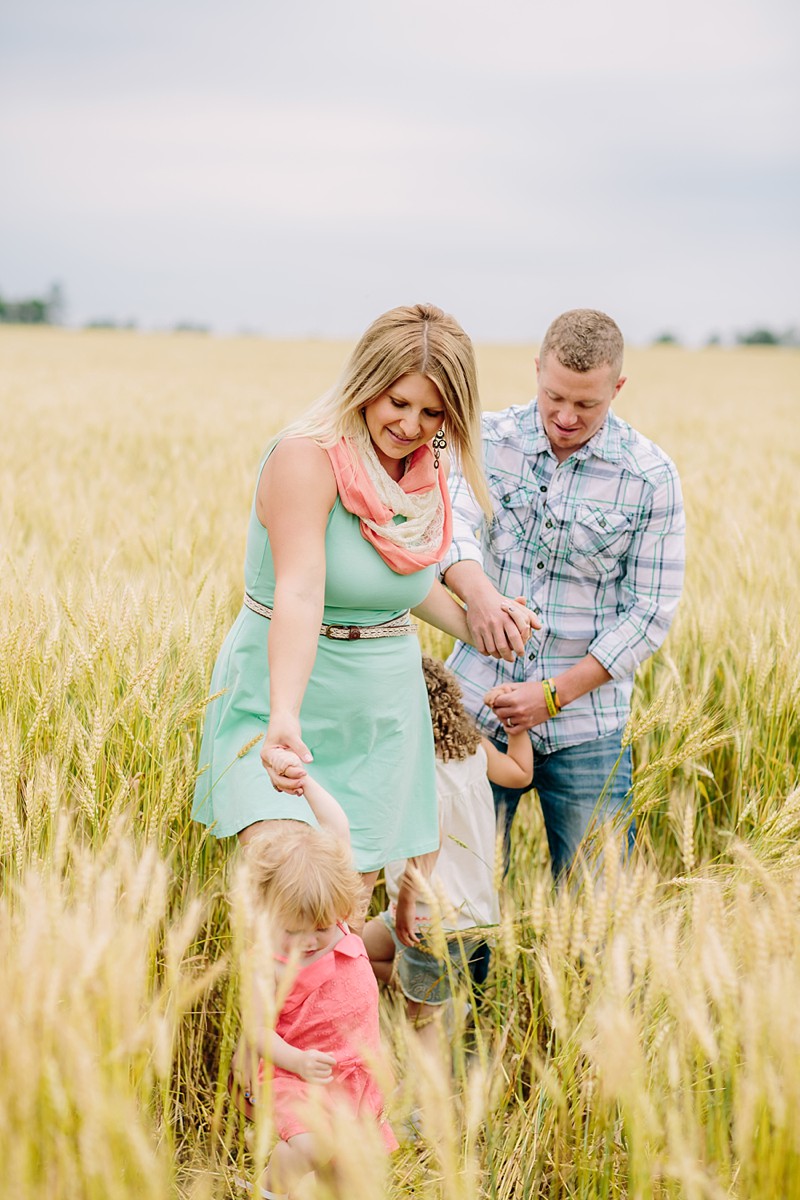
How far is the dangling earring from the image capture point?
2.03m

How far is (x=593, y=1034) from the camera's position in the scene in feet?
4.80

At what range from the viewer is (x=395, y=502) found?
75.0 inches

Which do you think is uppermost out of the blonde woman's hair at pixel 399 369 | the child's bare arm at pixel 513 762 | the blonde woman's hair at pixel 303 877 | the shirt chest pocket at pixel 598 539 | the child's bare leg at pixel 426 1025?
the blonde woman's hair at pixel 399 369

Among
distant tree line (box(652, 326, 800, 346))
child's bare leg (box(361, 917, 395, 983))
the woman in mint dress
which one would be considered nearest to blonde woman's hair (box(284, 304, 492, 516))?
the woman in mint dress

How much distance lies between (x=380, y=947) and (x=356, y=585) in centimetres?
95

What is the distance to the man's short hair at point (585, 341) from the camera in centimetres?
221

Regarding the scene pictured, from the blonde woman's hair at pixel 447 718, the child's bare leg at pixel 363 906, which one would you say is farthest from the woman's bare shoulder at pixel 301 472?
the child's bare leg at pixel 363 906

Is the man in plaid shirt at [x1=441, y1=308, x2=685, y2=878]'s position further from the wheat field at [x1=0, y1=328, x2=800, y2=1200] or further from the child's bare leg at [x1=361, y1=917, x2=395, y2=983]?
the child's bare leg at [x1=361, y1=917, x2=395, y2=983]

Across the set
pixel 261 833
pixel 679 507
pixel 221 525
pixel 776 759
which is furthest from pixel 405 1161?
pixel 221 525

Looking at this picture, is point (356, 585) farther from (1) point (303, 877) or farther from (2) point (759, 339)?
(2) point (759, 339)

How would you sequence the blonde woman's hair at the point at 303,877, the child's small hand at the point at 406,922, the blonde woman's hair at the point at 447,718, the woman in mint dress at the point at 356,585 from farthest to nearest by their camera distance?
the blonde woman's hair at the point at 447,718 < the child's small hand at the point at 406,922 < the woman in mint dress at the point at 356,585 < the blonde woman's hair at the point at 303,877

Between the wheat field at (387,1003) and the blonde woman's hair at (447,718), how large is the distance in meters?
0.37

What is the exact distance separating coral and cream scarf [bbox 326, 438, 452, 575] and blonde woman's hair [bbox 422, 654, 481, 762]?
330 millimetres

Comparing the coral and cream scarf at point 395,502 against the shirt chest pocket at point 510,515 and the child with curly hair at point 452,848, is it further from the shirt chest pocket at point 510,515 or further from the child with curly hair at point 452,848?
the shirt chest pocket at point 510,515
